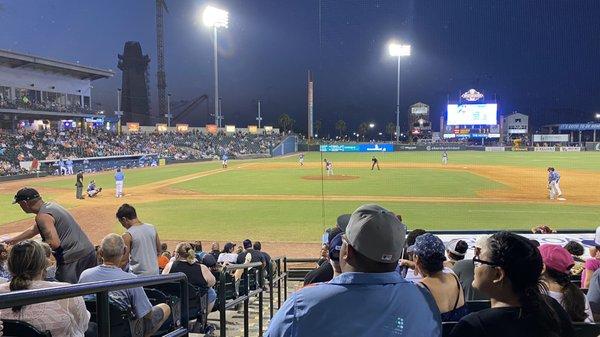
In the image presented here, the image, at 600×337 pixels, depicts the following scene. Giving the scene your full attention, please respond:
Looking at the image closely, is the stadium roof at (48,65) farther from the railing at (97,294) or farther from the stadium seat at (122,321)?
the railing at (97,294)

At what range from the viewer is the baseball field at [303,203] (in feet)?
55.8

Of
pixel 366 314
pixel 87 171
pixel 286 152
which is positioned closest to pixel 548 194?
pixel 366 314

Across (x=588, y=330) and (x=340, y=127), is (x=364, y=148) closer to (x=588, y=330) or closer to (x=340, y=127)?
(x=340, y=127)

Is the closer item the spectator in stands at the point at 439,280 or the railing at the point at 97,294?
the railing at the point at 97,294

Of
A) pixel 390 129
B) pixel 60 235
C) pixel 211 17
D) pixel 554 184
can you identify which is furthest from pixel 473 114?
pixel 60 235

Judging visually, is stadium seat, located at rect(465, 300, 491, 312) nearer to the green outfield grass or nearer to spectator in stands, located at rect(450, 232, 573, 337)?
spectator in stands, located at rect(450, 232, 573, 337)

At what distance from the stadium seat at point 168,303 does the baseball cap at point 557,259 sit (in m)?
3.21

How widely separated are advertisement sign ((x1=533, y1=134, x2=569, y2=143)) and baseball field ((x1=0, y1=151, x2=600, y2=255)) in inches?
2789

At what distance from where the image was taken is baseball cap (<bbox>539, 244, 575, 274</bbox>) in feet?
10.2

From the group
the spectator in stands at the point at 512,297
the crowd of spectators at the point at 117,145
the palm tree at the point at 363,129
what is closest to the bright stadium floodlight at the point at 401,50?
the crowd of spectators at the point at 117,145

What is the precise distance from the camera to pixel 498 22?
34.6 metres

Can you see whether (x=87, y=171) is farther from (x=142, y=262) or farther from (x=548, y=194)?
(x=142, y=262)

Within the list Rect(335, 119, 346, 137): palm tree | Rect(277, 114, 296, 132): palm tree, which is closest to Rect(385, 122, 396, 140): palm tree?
Rect(335, 119, 346, 137): palm tree

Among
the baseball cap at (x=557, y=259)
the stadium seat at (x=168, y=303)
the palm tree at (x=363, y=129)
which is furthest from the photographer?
the palm tree at (x=363, y=129)
